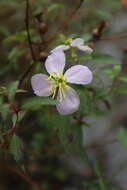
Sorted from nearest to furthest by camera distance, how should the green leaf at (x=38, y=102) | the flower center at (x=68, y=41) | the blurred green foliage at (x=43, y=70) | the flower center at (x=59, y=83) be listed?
the green leaf at (x=38, y=102) → the flower center at (x=59, y=83) → the flower center at (x=68, y=41) → the blurred green foliage at (x=43, y=70)

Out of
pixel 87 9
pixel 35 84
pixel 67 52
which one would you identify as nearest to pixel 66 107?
pixel 35 84

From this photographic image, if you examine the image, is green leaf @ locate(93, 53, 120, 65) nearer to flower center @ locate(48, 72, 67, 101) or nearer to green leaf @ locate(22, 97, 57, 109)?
flower center @ locate(48, 72, 67, 101)

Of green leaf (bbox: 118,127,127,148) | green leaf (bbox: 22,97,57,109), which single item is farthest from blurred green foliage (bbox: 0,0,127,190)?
green leaf (bbox: 22,97,57,109)

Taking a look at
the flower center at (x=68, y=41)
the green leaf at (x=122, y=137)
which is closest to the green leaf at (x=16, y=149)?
the flower center at (x=68, y=41)

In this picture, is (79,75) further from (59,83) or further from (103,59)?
(103,59)

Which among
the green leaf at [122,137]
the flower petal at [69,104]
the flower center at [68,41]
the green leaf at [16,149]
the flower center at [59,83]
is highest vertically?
the flower center at [68,41]

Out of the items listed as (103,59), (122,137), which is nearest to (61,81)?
(103,59)

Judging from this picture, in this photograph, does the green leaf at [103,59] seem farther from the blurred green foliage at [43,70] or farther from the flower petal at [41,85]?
the flower petal at [41,85]
